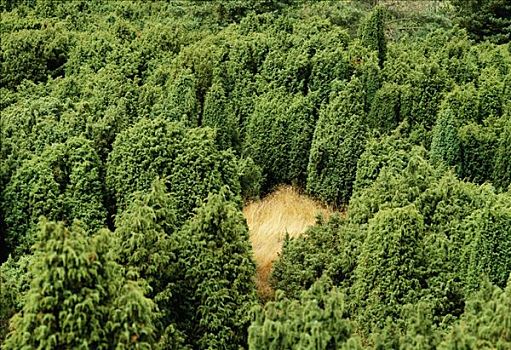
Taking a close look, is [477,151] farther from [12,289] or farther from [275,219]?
[12,289]

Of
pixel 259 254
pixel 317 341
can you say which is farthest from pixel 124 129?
pixel 317 341

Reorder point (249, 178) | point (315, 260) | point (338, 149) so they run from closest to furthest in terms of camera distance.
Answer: point (315, 260), point (249, 178), point (338, 149)

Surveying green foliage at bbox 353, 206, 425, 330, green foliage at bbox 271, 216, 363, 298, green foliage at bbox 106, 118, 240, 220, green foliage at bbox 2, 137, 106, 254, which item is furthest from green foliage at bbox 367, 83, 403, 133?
green foliage at bbox 2, 137, 106, 254

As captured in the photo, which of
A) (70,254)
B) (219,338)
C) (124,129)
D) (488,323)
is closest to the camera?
(70,254)

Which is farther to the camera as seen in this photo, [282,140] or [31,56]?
[31,56]

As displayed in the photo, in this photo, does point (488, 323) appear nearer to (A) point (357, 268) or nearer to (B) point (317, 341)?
(B) point (317, 341)

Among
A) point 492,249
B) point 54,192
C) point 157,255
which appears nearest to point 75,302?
point 157,255

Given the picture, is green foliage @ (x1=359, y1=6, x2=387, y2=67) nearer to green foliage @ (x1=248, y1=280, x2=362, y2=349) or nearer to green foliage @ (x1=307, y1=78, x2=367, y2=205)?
green foliage @ (x1=307, y1=78, x2=367, y2=205)

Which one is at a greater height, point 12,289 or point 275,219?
point 12,289
